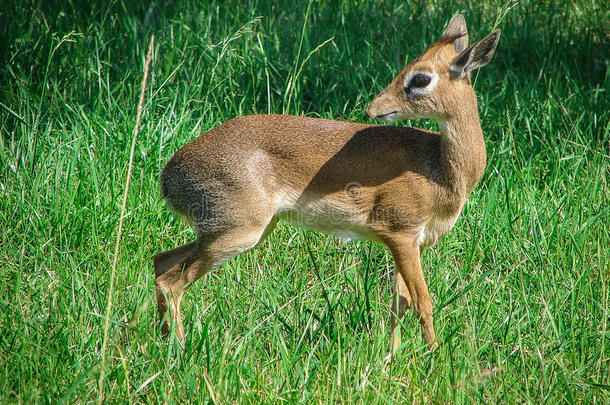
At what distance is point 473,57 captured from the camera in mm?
3762

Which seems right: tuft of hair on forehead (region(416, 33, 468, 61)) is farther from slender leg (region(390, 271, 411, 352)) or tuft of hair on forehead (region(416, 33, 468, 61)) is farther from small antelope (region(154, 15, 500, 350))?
slender leg (region(390, 271, 411, 352))

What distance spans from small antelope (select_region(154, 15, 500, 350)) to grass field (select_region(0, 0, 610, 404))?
0.83ft

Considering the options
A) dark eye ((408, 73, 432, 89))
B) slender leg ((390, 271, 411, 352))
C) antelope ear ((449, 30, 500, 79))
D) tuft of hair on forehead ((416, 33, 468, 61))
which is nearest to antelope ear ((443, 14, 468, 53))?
tuft of hair on forehead ((416, 33, 468, 61))

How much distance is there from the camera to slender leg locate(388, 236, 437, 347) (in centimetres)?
379

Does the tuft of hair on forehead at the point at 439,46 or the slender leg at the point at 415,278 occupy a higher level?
the tuft of hair on forehead at the point at 439,46

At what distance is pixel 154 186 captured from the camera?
4.83m

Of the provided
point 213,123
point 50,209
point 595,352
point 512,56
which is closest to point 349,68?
point 213,123

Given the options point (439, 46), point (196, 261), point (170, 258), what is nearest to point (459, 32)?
point (439, 46)

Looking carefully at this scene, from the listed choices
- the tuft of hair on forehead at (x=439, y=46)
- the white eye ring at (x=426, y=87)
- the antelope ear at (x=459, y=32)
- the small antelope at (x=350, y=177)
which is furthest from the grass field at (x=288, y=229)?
the white eye ring at (x=426, y=87)

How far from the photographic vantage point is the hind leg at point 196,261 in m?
3.83

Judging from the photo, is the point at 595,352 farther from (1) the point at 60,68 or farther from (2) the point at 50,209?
(1) the point at 60,68

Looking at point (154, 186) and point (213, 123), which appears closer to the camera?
point (154, 186)

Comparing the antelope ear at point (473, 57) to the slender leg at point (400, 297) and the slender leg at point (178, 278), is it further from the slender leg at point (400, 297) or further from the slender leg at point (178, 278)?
the slender leg at point (178, 278)

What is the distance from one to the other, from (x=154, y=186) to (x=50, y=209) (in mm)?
683
